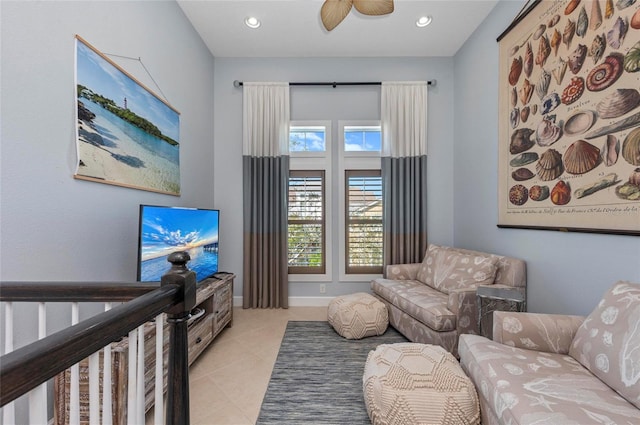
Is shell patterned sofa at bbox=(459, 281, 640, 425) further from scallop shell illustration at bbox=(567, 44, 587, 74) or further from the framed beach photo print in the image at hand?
the framed beach photo print

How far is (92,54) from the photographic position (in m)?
1.50

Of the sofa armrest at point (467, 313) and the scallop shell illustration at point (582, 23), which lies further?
the sofa armrest at point (467, 313)

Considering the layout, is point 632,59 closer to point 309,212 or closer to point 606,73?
point 606,73

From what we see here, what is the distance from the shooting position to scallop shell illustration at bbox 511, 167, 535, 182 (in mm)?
2092

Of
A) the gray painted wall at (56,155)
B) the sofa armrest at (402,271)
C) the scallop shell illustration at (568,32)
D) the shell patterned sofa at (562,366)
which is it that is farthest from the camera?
the sofa armrest at (402,271)

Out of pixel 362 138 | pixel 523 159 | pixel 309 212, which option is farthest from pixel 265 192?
pixel 523 159

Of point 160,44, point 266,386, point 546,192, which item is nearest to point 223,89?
point 160,44

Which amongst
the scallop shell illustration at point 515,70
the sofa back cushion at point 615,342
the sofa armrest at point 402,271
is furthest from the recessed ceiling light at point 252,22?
the sofa back cushion at point 615,342

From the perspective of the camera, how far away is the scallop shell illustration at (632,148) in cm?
Answer: 139

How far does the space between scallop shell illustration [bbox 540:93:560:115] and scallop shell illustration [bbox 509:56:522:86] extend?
16.5 inches

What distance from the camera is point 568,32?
1.76 m

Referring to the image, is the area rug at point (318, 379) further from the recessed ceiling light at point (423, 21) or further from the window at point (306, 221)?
the recessed ceiling light at point (423, 21)

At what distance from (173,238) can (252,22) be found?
7.83 feet

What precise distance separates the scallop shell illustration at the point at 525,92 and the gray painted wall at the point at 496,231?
33cm
